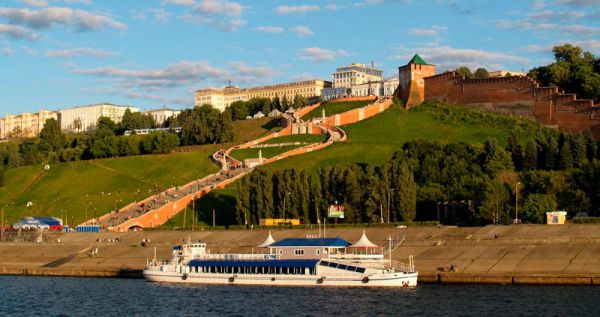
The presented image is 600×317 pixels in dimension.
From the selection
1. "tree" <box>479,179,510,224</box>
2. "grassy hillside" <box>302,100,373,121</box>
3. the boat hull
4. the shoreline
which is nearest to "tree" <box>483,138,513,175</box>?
"tree" <box>479,179,510,224</box>

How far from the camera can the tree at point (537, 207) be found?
304ft

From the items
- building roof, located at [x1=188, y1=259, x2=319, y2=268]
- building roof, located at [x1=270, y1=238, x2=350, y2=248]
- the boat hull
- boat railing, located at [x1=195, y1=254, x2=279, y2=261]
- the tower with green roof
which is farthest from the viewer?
the tower with green roof

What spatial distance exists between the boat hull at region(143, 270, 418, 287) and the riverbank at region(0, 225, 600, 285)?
3.78 metres

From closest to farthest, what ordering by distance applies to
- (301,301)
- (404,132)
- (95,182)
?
(301,301) < (95,182) < (404,132)

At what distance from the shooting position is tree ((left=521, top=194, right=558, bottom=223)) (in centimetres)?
9254

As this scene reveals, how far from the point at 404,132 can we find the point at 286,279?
271 ft

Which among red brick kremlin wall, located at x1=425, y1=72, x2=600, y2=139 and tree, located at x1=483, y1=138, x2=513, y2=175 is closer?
tree, located at x1=483, y1=138, x2=513, y2=175

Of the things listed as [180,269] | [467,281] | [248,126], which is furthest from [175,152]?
[467,281]

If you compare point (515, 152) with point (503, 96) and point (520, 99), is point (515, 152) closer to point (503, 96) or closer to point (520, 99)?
point (520, 99)

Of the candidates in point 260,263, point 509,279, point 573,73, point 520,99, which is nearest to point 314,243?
point 260,263

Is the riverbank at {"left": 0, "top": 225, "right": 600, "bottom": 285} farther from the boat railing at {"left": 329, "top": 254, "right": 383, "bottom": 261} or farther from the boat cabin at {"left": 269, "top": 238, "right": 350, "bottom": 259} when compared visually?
the boat cabin at {"left": 269, "top": 238, "right": 350, "bottom": 259}

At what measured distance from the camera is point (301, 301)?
215 ft

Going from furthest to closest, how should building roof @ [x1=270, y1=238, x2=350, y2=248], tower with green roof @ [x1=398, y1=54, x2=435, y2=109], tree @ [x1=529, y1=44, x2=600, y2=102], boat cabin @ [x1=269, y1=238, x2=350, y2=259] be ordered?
tower with green roof @ [x1=398, y1=54, x2=435, y2=109]
tree @ [x1=529, y1=44, x2=600, y2=102]
building roof @ [x1=270, y1=238, x2=350, y2=248]
boat cabin @ [x1=269, y1=238, x2=350, y2=259]

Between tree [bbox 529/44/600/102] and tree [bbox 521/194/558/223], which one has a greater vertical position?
tree [bbox 529/44/600/102]
